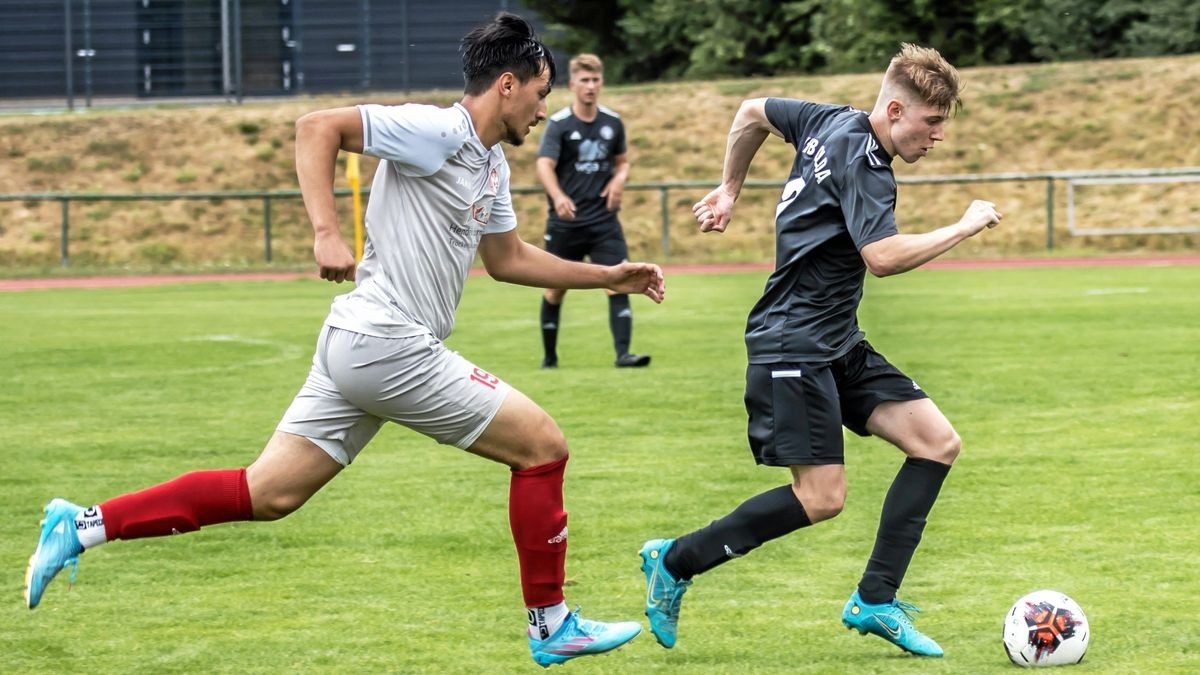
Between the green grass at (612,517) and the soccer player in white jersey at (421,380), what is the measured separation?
0.42 metres

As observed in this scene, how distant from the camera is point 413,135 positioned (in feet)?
15.9

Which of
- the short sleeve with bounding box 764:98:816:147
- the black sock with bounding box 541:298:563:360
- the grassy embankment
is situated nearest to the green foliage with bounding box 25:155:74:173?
the grassy embankment

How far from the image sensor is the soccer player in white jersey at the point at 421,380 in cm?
493

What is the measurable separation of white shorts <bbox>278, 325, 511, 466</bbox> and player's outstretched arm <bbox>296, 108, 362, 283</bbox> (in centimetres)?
28

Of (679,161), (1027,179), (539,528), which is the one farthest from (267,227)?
(539,528)

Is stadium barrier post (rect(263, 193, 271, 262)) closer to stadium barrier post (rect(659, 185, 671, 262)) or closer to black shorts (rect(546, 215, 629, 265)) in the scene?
stadium barrier post (rect(659, 185, 671, 262))

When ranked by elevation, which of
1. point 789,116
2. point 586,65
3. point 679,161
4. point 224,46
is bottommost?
point 679,161

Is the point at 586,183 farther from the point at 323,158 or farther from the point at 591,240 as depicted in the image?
the point at 323,158

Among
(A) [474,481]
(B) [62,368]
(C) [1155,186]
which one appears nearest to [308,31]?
(C) [1155,186]

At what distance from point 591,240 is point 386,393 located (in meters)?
8.49

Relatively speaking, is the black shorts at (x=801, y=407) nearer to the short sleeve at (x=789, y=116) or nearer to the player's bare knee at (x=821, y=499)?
the player's bare knee at (x=821, y=499)

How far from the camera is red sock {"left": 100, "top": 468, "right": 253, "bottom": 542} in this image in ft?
16.6

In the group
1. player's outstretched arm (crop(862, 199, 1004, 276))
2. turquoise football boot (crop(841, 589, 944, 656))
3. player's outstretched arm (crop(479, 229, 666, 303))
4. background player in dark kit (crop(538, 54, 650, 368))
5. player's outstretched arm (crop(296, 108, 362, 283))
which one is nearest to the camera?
player's outstretched arm (crop(296, 108, 362, 283))

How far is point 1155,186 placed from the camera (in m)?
29.2
